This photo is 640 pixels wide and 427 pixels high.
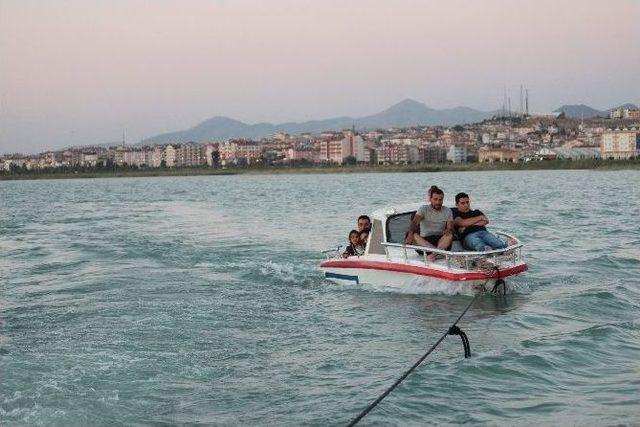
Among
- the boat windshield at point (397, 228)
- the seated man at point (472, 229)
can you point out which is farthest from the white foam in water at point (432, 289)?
the boat windshield at point (397, 228)

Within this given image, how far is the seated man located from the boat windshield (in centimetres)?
111

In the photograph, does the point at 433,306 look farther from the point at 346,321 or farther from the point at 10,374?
the point at 10,374

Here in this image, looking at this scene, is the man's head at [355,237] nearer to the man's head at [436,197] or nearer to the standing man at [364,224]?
the standing man at [364,224]

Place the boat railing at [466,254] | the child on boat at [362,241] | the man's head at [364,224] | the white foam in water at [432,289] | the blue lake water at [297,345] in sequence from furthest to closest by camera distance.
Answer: the man's head at [364,224] → the child on boat at [362,241] → the white foam in water at [432,289] → the boat railing at [466,254] → the blue lake water at [297,345]

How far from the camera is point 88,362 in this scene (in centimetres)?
1200

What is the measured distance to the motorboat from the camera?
1602cm

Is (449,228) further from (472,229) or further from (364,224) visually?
(364,224)

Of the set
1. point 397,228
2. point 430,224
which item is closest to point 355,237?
point 397,228

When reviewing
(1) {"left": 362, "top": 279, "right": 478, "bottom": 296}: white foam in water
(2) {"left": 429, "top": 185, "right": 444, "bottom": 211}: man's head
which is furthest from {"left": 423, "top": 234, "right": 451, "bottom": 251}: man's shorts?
(1) {"left": 362, "top": 279, "right": 478, "bottom": 296}: white foam in water

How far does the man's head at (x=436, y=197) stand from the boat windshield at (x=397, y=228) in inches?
37.1

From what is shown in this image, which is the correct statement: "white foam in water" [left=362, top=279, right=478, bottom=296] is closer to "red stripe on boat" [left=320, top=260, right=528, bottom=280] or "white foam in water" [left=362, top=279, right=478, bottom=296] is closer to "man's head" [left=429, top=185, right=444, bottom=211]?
"red stripe on boat" [left=320, top=260, right=528, bottom=280]

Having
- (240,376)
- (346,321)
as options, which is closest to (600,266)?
(346,321)

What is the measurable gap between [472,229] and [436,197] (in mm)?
903

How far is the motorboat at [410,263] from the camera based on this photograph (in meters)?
16.0
